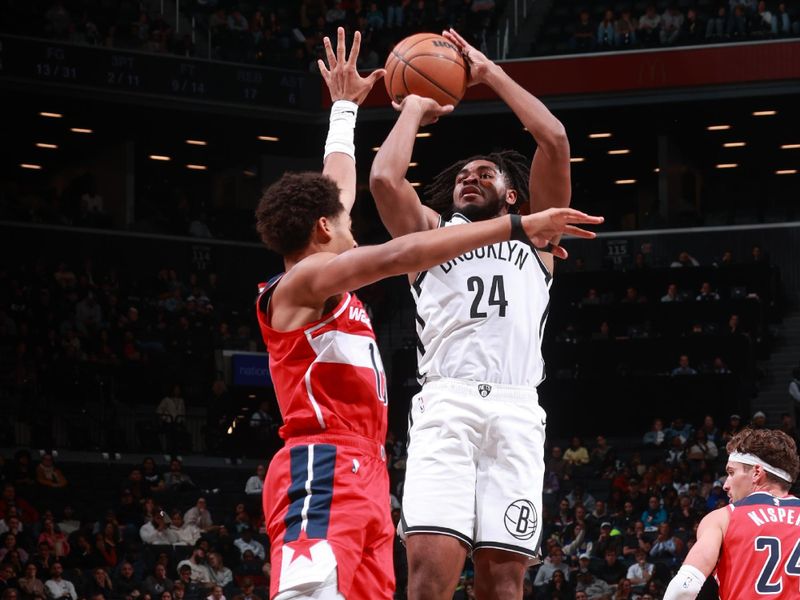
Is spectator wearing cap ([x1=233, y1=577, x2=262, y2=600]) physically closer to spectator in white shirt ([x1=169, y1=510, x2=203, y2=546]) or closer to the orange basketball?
spectator in white shirt ([x1=169, y1=510, x2=203, y2=546])

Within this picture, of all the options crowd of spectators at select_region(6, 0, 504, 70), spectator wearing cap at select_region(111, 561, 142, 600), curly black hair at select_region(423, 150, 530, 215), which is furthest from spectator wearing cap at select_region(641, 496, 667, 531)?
curly black hair at select_region(423, 150, 530, 215)

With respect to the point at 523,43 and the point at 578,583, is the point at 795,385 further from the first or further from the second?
the point at 523,43

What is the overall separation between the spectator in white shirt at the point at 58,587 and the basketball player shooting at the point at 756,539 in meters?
11.8

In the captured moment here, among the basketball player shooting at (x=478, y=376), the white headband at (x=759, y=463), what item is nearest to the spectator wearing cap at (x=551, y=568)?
the white headband at (x=759, y=463)

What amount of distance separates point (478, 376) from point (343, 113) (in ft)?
4.61

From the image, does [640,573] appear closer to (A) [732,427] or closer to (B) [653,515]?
(B) [653,515]

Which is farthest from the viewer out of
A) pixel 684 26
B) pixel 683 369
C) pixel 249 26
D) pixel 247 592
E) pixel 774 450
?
pixel 249 26

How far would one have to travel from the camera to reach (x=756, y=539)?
6.30 metres

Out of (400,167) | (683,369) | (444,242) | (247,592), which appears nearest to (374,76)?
(400,167)

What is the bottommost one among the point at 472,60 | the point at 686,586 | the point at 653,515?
the point at 653,515

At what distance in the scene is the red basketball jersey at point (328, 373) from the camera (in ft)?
16.8

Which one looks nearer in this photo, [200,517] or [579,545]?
[579,545]

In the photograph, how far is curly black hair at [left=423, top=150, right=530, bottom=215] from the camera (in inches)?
262

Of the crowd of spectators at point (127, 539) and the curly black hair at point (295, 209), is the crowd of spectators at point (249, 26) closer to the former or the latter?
the crowd of spectators at point (127, 539)
